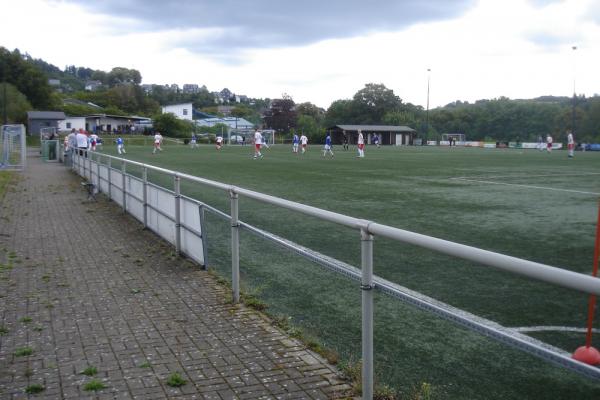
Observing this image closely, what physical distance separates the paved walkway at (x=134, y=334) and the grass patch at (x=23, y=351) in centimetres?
2

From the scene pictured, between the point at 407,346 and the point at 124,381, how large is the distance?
7.16 ft

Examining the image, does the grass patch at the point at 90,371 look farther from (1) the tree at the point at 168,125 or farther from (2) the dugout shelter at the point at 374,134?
(2) the dugout shelter at the point at 374,134

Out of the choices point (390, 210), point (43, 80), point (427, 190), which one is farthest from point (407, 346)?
point (43, 80)

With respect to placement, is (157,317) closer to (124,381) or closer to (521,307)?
(124,381)

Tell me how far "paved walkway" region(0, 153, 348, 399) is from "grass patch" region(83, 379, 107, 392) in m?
0.04

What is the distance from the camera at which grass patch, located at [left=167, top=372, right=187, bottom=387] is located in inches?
156

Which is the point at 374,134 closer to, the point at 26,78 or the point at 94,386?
the point at 26,78

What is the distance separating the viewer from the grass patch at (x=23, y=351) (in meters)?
4.52

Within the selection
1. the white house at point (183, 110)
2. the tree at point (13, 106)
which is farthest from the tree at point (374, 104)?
the tree at point (13, 106)

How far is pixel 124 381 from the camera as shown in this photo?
13.3ft

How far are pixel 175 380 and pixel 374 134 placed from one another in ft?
280

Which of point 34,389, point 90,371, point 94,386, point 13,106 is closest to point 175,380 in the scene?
point 94,386

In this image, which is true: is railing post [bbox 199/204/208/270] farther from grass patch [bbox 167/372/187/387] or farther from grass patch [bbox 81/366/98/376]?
grass patch [bbox 167/372/187/387]

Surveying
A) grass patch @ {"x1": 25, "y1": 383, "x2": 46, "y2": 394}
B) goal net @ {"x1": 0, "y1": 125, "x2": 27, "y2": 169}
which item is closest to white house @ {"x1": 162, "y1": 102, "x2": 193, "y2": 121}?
goal net @ {"x1": 0, "y1": 125, "x2": 27, "y2": 169}
